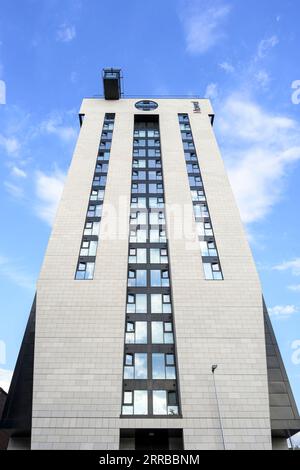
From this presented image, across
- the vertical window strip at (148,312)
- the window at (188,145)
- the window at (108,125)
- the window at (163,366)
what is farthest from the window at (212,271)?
the window at (108,125)

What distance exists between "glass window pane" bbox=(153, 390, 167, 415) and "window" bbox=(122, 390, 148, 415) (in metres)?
0.81

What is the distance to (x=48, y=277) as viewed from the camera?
4028cm

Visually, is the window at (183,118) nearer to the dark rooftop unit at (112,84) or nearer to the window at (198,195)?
the dark rooftop unit at (112,84)

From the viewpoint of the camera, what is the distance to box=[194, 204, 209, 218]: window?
48.4m

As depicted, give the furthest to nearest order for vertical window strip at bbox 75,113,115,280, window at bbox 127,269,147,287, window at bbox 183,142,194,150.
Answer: window at bbox 183,142,194,150, vertical window strip at bbox 75,113,115,280, window at bbox 127,269,147,287

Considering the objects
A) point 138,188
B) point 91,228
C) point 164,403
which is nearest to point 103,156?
point 138,188

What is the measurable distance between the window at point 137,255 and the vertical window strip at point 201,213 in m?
6.91

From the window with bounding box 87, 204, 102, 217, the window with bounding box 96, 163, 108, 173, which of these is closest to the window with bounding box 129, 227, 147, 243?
the window with bounding box 87, 204, 102, 217

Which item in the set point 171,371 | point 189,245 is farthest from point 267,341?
point 189,245

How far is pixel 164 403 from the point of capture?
3341 centimetres

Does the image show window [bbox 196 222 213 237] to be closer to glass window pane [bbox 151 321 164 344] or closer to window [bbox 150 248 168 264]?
window [bbox 150 248 168 264]
